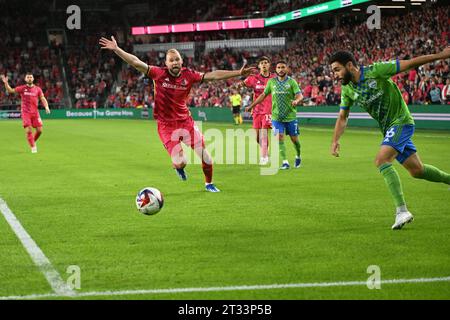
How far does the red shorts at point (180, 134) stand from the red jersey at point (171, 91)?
0.11 m

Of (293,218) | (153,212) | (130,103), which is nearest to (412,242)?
(293,218)

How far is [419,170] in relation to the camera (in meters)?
9.12

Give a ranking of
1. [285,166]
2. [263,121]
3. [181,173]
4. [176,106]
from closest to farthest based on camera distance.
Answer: [176,106], [181,173], [285,166], [263,121]

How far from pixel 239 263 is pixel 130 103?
53.5 m

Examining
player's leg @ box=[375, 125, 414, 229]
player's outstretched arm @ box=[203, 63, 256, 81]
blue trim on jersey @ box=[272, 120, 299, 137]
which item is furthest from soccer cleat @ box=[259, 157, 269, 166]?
player's leg @ box=[375, 125, 414, 229]

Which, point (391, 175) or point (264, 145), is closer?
point (391, 175)

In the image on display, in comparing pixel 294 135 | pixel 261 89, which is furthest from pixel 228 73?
pixel 261 89

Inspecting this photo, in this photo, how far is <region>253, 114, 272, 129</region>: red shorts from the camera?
18281 mm

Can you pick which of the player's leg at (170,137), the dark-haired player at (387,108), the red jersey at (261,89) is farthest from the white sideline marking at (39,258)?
the red jersey at (261,89)

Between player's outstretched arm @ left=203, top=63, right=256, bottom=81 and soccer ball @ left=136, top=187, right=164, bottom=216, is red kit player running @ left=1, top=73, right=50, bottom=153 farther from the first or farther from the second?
soccer ball @ left=136, top=187, right=164, bottom=216

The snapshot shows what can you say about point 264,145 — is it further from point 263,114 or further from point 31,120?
point 31,120

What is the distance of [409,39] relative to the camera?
37.9 m

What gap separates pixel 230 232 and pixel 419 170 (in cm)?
259

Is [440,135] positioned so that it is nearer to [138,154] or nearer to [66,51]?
[138,154]
